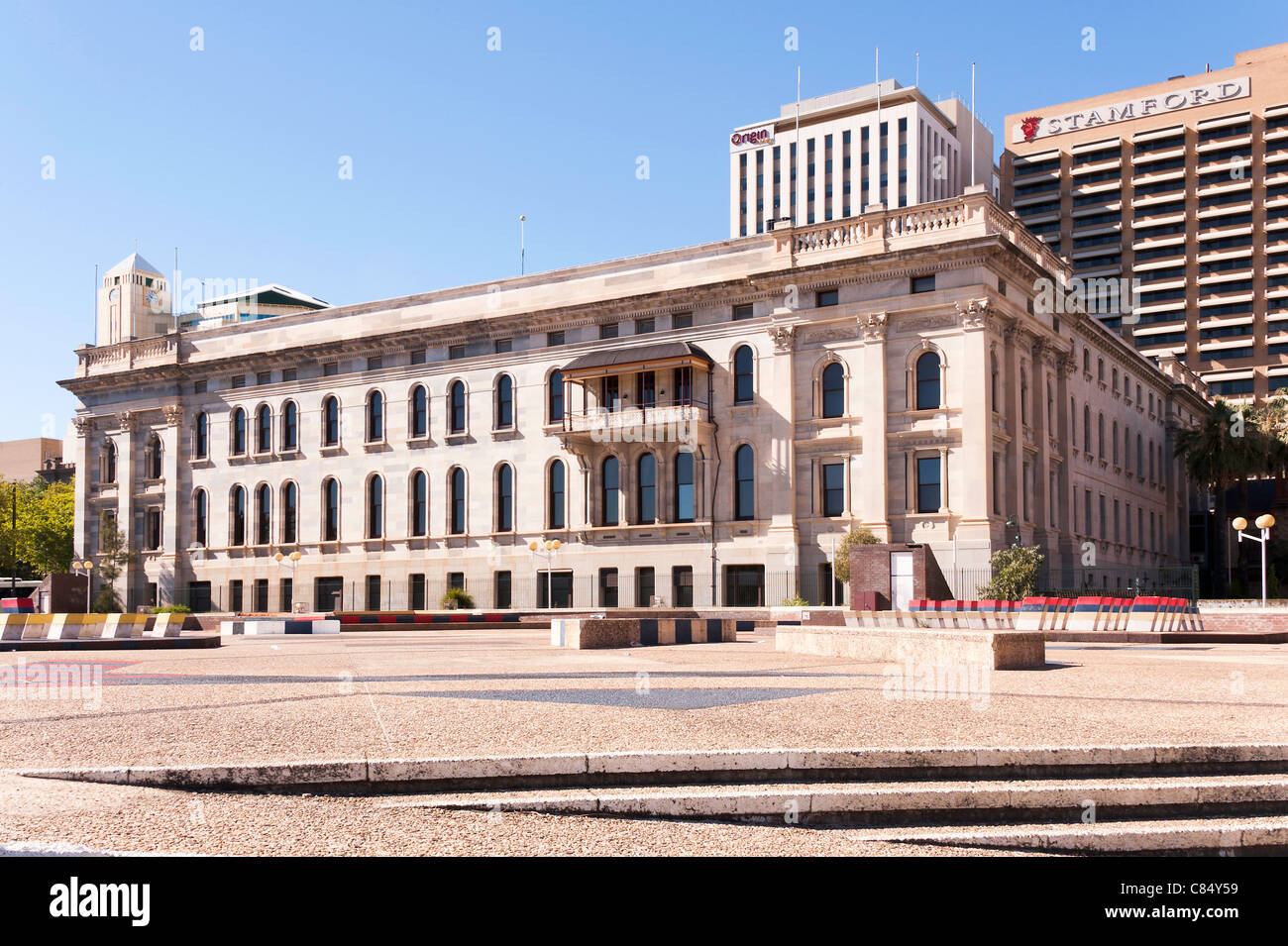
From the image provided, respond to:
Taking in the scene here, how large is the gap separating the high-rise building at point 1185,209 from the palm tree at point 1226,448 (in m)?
35.0

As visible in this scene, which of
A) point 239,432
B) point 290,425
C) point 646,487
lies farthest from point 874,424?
point 239,432

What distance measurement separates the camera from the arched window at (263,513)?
6669cm

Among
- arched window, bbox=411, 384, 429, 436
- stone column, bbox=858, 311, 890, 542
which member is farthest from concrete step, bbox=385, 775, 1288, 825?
arched window, bbox=411, 384, 429, 436

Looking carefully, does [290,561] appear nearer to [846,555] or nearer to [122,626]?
[846,555]

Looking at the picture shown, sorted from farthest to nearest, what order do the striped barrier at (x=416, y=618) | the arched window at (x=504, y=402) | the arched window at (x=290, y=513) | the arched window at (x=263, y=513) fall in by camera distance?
the arched window at (x=263, y=513), the arched window at (x=290, y=513), the arched window at (x=504, y=402), the striped barrier at (x=416, y=618)

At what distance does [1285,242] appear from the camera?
10394 centimetres

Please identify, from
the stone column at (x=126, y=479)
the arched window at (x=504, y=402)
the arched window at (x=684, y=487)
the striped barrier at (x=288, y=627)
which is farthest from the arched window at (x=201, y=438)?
the arched window at (x=684, y=487)

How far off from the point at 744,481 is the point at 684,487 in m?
3.04

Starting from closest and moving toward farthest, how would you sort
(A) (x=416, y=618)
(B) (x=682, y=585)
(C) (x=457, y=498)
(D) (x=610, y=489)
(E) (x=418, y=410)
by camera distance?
(A) (x=416, y=618) → (B) (x=682, y=585) → (D) (x=610, y=489) → (C) (x=457, y=498) → (E) (x=418, y=410)

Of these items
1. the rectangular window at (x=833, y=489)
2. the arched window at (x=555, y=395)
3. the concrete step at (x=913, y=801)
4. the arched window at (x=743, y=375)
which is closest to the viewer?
the concrete step at (x=913, y=801)

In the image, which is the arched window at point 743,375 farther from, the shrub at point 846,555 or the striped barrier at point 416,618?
the striped barrier at point 416,618

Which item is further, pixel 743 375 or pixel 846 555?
pixel 743 375

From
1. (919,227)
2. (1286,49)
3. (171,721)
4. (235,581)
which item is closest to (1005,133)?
(1286,49)

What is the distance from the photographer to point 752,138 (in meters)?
140
